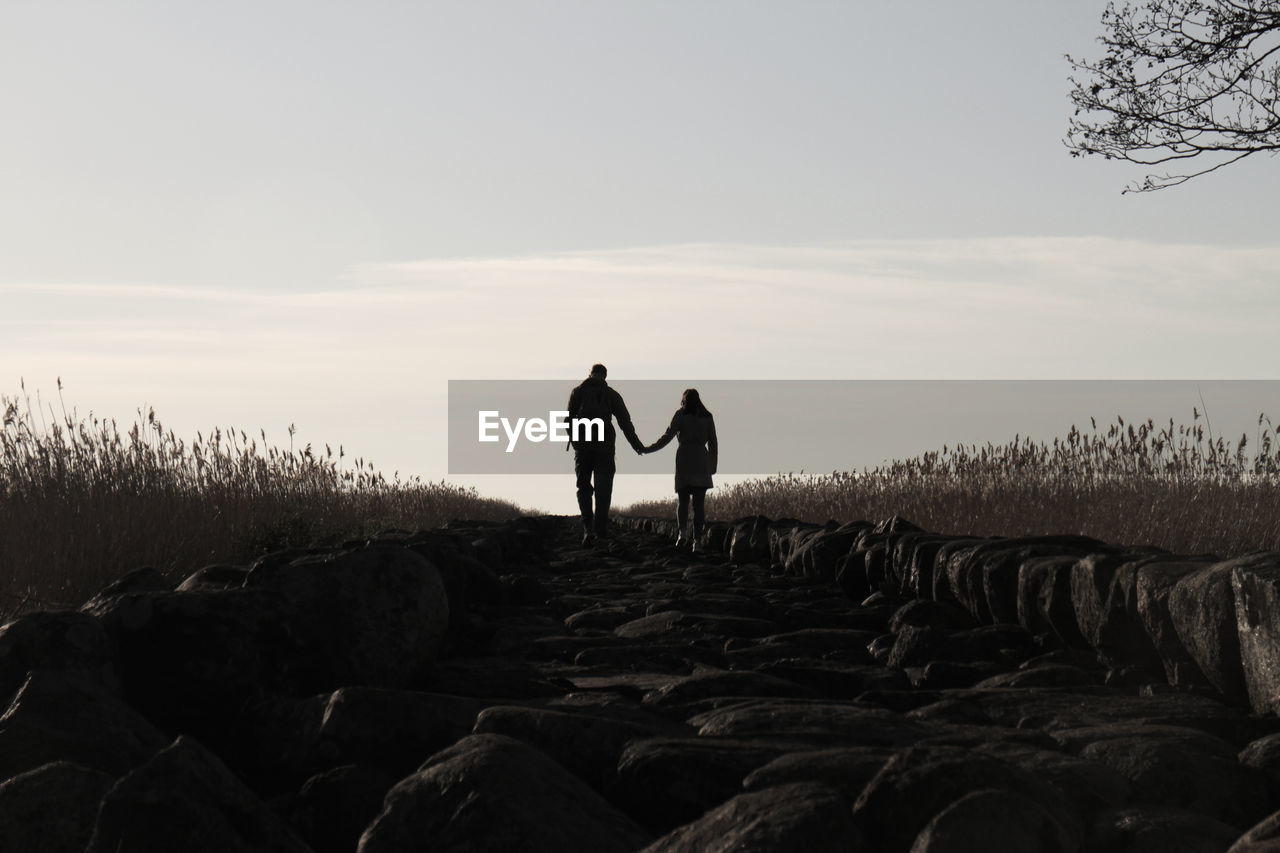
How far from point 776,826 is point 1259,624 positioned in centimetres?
197

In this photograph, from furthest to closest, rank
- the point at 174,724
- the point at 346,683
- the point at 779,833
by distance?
the point at 346,683 < the point at 174,724 < the point at 779,833

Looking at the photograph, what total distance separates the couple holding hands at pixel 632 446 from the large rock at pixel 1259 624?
7.85 metres

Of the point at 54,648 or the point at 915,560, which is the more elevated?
the point at 54,648

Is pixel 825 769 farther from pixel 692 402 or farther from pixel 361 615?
pixel 692 402

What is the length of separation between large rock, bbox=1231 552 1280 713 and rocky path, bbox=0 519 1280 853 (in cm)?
11

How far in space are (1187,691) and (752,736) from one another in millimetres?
1621

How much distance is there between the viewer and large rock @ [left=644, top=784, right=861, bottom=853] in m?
1.82

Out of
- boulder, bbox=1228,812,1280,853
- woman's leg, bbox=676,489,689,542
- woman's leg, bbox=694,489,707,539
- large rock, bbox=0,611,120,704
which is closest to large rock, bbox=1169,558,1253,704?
boulder, bbox=1228,812,1280,853

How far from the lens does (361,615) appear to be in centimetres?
356

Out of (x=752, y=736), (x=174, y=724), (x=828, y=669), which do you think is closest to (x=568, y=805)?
(x=752, y=736)

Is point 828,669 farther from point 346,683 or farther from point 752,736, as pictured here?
point 346,683

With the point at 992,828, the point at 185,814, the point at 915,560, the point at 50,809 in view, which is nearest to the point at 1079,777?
the point at 992,828

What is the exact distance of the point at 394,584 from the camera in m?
3.67

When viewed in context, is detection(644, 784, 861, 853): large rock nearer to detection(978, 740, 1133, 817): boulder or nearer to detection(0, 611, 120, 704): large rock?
detection(978, 740, 1133, 817): boulder
